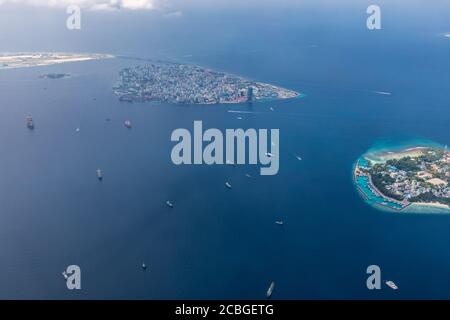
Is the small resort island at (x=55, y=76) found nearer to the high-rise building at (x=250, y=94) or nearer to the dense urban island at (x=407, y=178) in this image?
the high-rise building at (x=250, y=94)

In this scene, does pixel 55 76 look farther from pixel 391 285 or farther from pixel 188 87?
pixel 391 285

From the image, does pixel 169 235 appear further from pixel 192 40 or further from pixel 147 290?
pixel 192 40

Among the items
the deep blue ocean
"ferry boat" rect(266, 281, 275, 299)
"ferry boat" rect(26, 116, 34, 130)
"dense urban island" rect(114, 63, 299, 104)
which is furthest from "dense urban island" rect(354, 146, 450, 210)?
"ferry boat" rect(26, 116, 34, 130)

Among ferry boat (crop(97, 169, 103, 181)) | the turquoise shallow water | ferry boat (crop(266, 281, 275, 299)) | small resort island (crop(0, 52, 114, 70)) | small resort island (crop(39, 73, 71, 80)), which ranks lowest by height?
ferry boat (crop(266, 281, 275, 299))

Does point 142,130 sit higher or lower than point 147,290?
higher

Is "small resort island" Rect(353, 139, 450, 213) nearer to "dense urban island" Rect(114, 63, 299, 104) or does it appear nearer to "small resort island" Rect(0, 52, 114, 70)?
"dense urban island" Rect(114, 63, 299, 104)

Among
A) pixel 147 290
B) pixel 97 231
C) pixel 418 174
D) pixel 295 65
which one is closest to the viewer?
pixel 147 290
